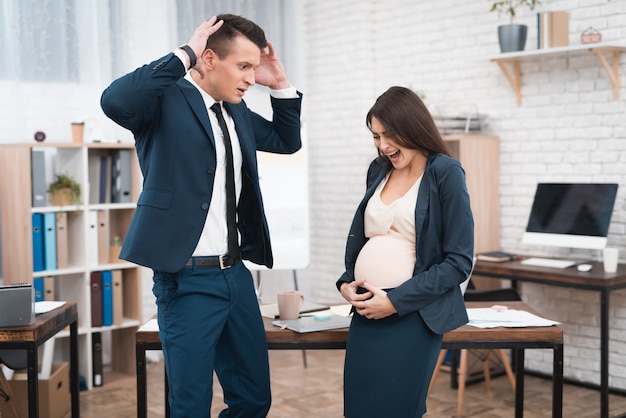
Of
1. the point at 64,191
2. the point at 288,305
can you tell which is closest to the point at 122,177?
the point at 64,191

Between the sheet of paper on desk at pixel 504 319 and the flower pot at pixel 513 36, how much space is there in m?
2.26

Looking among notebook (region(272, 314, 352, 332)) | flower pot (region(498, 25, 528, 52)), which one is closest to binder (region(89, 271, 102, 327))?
notebook (region(272, 314, 352, 332))

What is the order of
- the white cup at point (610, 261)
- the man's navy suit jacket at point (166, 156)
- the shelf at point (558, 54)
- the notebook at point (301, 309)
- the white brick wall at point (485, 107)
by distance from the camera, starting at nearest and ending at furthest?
the man's navy suit jacket at point (166, 156) → the notebook at point (301, 309) → the white cup at point (610, 261) → the shelf at point (558, 54) → the white brick wall at point (485, 107)

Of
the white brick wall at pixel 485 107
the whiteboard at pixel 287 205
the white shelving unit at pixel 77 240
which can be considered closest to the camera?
the white shelving unit at pixel 77 240

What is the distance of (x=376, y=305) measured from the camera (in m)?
2.33

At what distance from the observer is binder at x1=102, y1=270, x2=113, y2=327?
493cm

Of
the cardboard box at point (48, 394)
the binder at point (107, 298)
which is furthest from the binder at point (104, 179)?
the cardboard box at point (48, 394)

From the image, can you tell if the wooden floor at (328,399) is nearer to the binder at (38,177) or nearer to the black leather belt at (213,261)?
the binder at (38,177)

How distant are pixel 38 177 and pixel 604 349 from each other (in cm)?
330

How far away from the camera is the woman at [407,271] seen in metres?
2.32

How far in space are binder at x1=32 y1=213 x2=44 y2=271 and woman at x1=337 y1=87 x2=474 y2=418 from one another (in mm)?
2788

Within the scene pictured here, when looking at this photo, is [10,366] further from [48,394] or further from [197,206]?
[197,206]

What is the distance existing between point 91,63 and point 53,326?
95.0 inches

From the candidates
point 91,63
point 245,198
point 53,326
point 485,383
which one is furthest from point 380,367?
point 91,63
